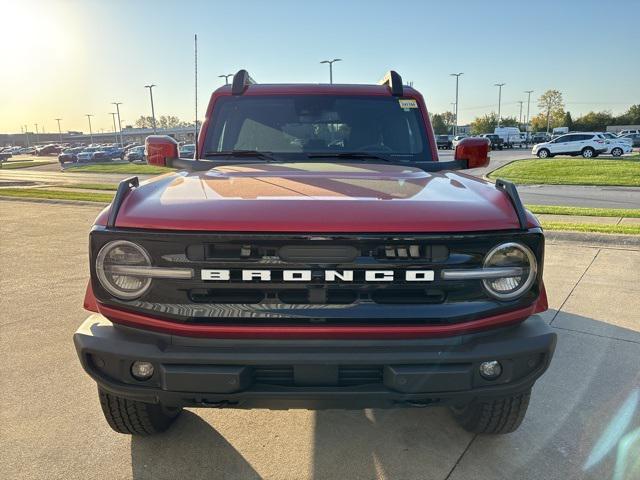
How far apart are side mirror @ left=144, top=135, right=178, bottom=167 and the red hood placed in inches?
39.1

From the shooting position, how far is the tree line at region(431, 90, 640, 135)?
82.5 meters

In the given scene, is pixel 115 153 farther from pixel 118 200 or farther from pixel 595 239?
pixel 118 200

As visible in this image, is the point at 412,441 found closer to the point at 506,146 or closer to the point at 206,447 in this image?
the point at 206,447

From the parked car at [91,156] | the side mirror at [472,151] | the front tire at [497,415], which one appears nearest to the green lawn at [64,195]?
the side mirror at [472,151]

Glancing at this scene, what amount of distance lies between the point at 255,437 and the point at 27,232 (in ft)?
26.2

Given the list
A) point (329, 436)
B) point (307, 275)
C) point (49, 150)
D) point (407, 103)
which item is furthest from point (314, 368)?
point (49, 150)

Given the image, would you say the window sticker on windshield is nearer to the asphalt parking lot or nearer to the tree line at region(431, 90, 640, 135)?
the asphalt parking lot

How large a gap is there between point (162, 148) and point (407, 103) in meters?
1.78

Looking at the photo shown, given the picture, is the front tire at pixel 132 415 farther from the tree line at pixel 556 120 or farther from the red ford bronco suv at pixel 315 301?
the tree line at pixel 556 120

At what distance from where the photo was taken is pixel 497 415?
2.61 metres

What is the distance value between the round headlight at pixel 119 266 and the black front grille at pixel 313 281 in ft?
0.10

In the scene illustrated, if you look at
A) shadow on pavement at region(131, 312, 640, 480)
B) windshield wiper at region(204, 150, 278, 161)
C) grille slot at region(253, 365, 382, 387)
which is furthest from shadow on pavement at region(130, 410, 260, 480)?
windshield wiper at region(204, 150, 278, 161)

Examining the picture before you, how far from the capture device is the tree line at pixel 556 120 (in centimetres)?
8250

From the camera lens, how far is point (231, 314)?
2023 mm
